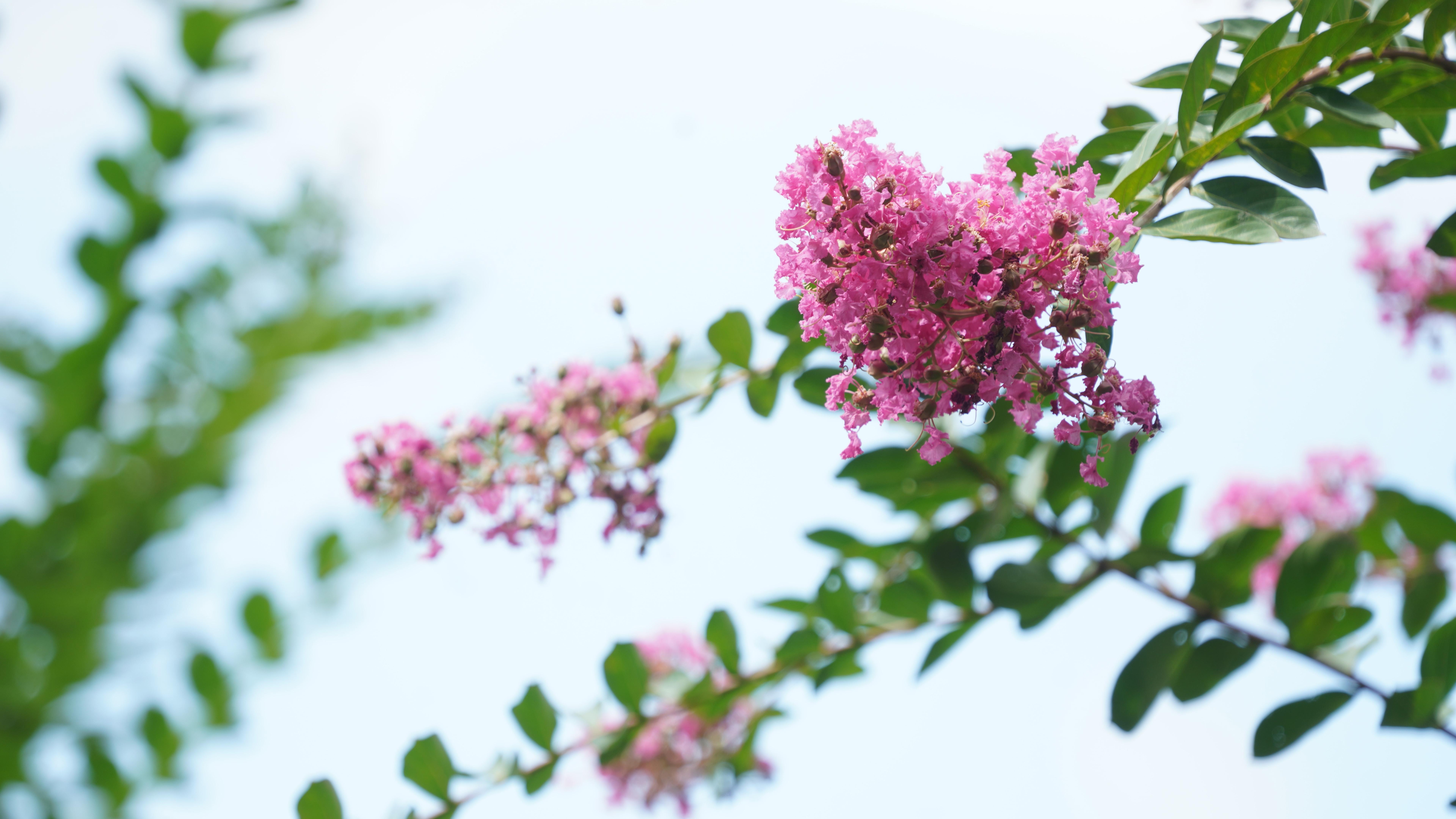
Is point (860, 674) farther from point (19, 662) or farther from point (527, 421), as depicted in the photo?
point (19, 662)

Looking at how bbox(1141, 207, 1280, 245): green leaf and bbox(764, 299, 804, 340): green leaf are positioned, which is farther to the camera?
bbox(764, 299, 804, 340): green leaf

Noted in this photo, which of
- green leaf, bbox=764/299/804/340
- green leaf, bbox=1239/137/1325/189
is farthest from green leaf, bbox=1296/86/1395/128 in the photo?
Answer: green leaf, bbox=764/299/804/340

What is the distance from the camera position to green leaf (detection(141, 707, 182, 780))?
1.66 m

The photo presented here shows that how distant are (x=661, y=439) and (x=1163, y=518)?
3.83 feet

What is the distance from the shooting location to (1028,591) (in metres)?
1.81

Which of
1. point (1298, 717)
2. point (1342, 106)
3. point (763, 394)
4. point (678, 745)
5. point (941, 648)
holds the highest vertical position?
point (1342, 106)

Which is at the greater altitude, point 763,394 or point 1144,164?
point 1144,164

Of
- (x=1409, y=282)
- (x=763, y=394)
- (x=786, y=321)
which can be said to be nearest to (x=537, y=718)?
(x=763, y=394)

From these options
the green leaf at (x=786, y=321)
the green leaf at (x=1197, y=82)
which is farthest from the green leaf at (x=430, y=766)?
the green leaf at (x=1197, y=82)

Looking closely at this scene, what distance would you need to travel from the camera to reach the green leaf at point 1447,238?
4.33ft

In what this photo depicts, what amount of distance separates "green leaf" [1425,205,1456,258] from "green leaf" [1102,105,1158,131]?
43 centimetres

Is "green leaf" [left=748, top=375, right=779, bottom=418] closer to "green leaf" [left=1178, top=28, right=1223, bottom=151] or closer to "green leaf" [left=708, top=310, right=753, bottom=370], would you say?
"green leaf" [left=708, top=310, right=753, bottom=370]

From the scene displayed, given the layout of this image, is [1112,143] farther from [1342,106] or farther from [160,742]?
[160,742]

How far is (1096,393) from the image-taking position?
1.08m
